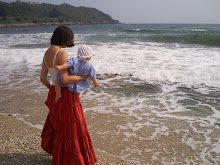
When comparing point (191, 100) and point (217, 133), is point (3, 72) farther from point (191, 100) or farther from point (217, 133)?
point (217, 133)

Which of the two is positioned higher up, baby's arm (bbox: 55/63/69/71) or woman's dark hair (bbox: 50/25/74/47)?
woman's dark hair (bbox: 50/25/74/47)

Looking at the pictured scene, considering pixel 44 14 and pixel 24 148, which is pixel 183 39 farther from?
pixel 44 14

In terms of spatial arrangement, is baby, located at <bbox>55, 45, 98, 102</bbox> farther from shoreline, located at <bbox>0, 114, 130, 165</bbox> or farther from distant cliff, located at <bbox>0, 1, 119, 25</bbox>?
distant cliff, located at <bbox>0, 1, 119, 25</bbox>

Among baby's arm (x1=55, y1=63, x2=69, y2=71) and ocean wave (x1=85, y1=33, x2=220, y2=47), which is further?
ocean wave (x1=85, y1=33, x2=220, y2=47)

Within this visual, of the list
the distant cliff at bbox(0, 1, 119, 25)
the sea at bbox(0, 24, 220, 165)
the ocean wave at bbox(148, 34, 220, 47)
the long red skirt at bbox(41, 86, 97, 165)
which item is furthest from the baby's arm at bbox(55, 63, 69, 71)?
the distant cliff at bbox(0, 1, 119, 25)

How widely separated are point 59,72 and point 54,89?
24 centimetres

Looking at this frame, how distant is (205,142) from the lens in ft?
11.2

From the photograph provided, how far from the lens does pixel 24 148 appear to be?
2963 millimetres

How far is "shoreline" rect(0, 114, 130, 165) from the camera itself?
2.68 metres

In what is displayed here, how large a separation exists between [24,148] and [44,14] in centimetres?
12374

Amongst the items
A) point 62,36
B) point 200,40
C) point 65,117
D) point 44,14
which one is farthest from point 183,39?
point 44,14

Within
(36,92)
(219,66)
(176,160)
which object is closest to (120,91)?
(36,92)

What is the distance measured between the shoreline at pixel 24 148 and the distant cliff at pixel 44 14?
89.5 meters

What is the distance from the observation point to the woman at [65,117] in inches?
86.5
